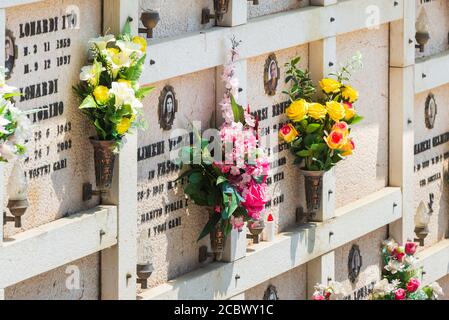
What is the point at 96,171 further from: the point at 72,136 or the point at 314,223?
the point at 314,223

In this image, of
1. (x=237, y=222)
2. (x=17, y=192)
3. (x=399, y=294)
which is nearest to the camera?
(x=17, y=192)

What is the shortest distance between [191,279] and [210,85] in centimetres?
97

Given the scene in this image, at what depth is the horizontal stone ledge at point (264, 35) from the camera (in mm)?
7914

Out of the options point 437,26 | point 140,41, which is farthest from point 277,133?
point 437,26

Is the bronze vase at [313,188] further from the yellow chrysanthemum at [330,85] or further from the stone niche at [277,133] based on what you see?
the yellow chrysanthemum at [330,85]

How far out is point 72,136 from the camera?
7.42 m

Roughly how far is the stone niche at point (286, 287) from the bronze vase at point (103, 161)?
5.44ft

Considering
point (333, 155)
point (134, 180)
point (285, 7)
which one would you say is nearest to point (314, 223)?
point (333, 155)

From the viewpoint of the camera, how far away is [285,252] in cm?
912

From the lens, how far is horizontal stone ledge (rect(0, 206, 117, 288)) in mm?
6977

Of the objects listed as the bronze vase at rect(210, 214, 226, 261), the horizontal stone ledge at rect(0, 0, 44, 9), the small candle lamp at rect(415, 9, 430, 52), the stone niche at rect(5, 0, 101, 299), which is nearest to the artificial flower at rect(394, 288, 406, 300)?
the bronze vase at rect(210, 214, 226, 261)

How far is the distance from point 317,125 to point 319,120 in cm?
4

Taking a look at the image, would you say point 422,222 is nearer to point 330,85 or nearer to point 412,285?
point 412,285

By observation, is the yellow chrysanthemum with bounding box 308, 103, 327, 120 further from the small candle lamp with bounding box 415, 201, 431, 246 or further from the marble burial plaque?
the marble burial plaque
